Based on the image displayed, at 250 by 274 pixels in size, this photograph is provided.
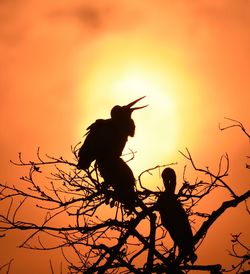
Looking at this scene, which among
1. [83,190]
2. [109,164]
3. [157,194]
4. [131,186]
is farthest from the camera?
[109,164]

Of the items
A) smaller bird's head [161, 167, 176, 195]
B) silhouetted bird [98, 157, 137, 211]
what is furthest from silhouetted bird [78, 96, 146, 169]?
smaller bird's head [161, 167, 176, 195]

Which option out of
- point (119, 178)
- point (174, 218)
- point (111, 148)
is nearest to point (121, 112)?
point (111, 148)

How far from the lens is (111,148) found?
8.27m

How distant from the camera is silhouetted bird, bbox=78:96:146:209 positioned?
7.79 meters

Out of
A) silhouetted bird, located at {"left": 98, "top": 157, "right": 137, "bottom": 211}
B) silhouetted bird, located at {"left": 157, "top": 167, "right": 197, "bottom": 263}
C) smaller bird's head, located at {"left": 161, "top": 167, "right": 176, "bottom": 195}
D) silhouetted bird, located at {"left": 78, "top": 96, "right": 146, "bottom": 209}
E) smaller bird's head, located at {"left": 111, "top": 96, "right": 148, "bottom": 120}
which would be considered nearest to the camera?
silhouetted bird, located at {"left": 98, "top": 157, "right": 137, "bottom": 211}

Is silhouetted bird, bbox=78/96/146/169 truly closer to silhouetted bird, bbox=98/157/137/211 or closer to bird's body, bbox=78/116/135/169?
bird's body, bbox=78/116/135/169

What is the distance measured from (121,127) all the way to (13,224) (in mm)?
3804

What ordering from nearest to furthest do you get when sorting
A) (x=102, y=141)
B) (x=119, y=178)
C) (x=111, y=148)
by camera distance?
(x=119, y=178), (x=102, y=141), (x=111, y=148)

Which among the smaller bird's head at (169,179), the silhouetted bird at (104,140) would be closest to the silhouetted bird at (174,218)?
the smaller bird's head at (169,179)

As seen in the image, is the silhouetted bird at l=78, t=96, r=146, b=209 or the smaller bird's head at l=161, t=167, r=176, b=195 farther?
the smaller bird's head at l=161, t=167, r=176, b=195

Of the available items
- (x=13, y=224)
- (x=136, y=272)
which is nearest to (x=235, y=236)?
(x=136, y=272)

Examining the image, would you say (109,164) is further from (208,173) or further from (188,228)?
(208,173)

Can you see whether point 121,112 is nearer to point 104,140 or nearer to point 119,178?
point 104,140

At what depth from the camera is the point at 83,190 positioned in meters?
6.33
